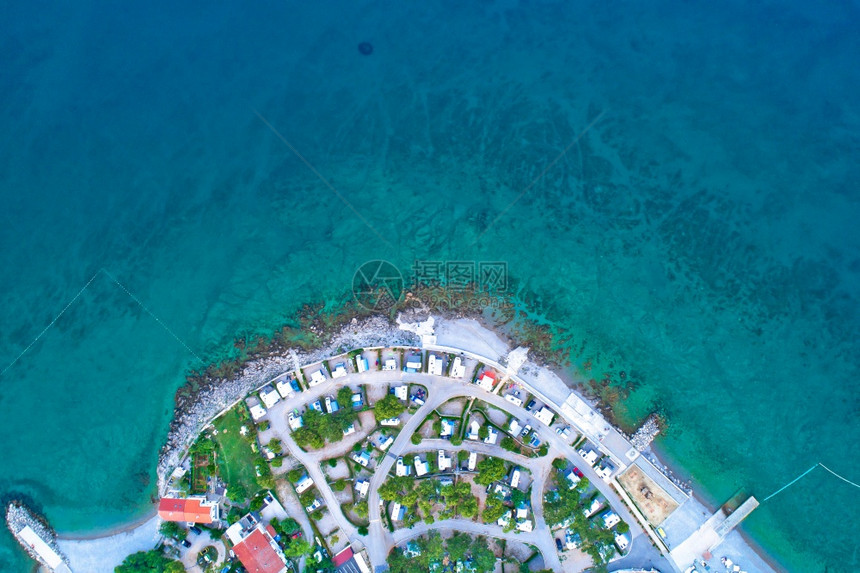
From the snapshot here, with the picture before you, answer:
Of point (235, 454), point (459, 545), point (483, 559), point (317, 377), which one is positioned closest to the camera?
point (483, 559)

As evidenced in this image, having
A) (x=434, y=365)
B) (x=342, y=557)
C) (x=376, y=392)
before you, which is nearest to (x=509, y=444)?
(x=434, y=365)

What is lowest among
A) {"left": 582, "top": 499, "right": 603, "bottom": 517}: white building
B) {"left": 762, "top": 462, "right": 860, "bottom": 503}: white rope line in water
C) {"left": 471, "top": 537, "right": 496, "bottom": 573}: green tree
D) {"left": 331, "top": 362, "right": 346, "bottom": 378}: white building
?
{"left": 762, "top": 462, "right": 860, "bottom": 503}: white rope line in water

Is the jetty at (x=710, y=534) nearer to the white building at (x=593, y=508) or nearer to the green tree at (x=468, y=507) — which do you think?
the white building at (x=593, y=508)

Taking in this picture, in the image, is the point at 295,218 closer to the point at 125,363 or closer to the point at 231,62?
the point at 231,62

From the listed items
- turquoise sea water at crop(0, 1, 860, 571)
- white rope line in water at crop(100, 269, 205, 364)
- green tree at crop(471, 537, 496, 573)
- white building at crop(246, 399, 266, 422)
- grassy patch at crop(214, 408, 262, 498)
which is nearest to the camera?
green tree at crop(471, 537, 496, 573)

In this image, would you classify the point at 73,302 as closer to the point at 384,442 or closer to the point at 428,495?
the point at 384,442

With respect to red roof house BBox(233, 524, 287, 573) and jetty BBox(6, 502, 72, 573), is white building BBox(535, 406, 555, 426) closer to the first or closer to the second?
red roof house BBox(233, 524, 287, 573)

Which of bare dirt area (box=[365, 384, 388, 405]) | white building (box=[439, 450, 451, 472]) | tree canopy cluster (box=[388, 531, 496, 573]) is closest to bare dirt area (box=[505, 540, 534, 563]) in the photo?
tree canopy cluster (box=[388, 531, 496, 573])
